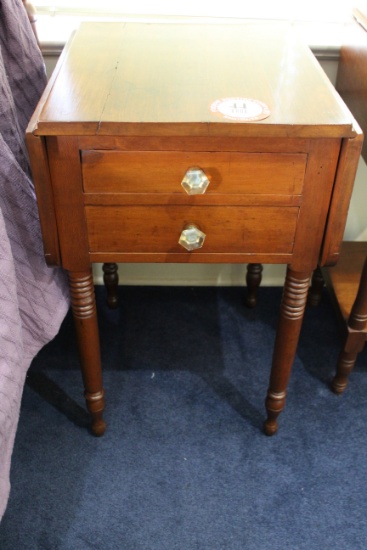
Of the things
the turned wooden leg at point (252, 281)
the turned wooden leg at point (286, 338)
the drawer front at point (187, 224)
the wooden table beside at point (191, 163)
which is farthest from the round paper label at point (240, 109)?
the turned wooden leg at point (252, 281)

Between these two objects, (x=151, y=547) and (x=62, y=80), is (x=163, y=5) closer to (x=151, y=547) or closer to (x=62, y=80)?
(x=62, y=80)

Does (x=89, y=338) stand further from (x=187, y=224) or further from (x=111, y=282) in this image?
(x=111, y=282)

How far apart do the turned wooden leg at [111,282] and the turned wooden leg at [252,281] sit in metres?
0.32

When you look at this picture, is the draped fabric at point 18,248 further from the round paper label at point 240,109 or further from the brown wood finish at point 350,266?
the brown wood finish at point 350,266

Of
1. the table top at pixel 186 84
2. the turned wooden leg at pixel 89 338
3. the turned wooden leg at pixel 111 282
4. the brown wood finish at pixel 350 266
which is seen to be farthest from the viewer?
the turned wooden leg at pixel 111 282

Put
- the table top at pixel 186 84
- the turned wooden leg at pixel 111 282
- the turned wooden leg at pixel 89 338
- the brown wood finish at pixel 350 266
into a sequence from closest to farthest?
the table top at pixel 186 84, the turned wooden leg at pixel 89 338, the brown wood finish at pixel 350 266, the turned wooden leg at pixel 111 282

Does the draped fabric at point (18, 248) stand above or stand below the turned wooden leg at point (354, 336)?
above

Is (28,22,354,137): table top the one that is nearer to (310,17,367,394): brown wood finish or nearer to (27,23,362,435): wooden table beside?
(27,23,362,435): wooden table beside

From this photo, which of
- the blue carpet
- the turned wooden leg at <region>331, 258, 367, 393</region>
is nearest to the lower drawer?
the turned wooden leg at <region>331, 258, 367, 393</region>

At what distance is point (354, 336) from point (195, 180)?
53cm

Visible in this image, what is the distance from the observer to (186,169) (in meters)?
0.80

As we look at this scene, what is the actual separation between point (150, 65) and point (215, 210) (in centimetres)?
28

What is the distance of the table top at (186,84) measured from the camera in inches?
30.1

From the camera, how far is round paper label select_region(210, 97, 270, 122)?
782 mm
